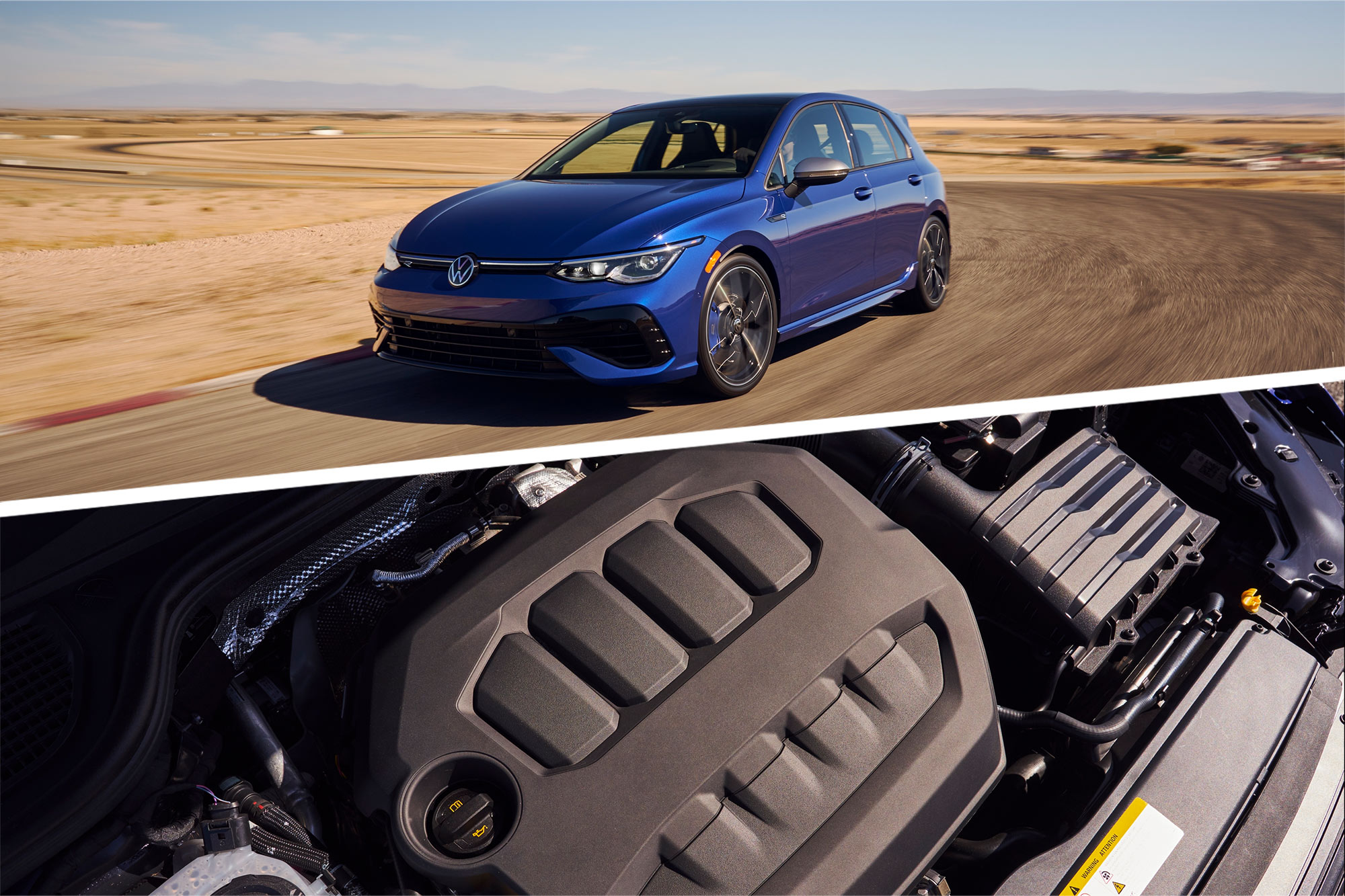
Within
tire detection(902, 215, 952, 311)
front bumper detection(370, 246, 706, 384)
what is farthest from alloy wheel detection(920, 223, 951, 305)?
front bumper detection(370, 246, 706, 384)

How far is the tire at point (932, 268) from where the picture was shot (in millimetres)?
4148

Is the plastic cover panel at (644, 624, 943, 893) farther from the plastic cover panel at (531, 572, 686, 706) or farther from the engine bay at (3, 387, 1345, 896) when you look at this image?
the plastic cover panel at (531, 572, 686, 706)

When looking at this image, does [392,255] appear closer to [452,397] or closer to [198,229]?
[452,397]

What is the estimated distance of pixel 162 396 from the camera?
192 cm

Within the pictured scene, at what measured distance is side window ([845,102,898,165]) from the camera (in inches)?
148

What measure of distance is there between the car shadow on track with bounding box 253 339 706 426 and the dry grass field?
0.38 feet

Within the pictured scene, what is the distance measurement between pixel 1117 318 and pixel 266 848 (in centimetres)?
344

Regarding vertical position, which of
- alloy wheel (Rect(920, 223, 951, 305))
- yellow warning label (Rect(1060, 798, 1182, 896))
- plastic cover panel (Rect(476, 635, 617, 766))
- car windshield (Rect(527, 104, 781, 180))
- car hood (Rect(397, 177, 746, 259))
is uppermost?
car windshield (Rect(527, 104, 781, 180))

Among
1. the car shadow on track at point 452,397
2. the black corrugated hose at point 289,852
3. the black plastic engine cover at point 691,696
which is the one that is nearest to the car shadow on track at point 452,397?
the car shadow on track at point 452,397

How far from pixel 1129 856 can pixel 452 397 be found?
98.9 inches

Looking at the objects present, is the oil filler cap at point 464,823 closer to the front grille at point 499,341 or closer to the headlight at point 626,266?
the front grille at point 499,341

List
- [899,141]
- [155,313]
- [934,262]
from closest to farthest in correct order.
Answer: [155,313], [899,141], [934,262]

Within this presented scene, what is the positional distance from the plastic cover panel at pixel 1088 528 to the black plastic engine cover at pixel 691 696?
59 cm

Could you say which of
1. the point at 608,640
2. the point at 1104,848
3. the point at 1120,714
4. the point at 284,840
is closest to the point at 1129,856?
the point at 1104,848
